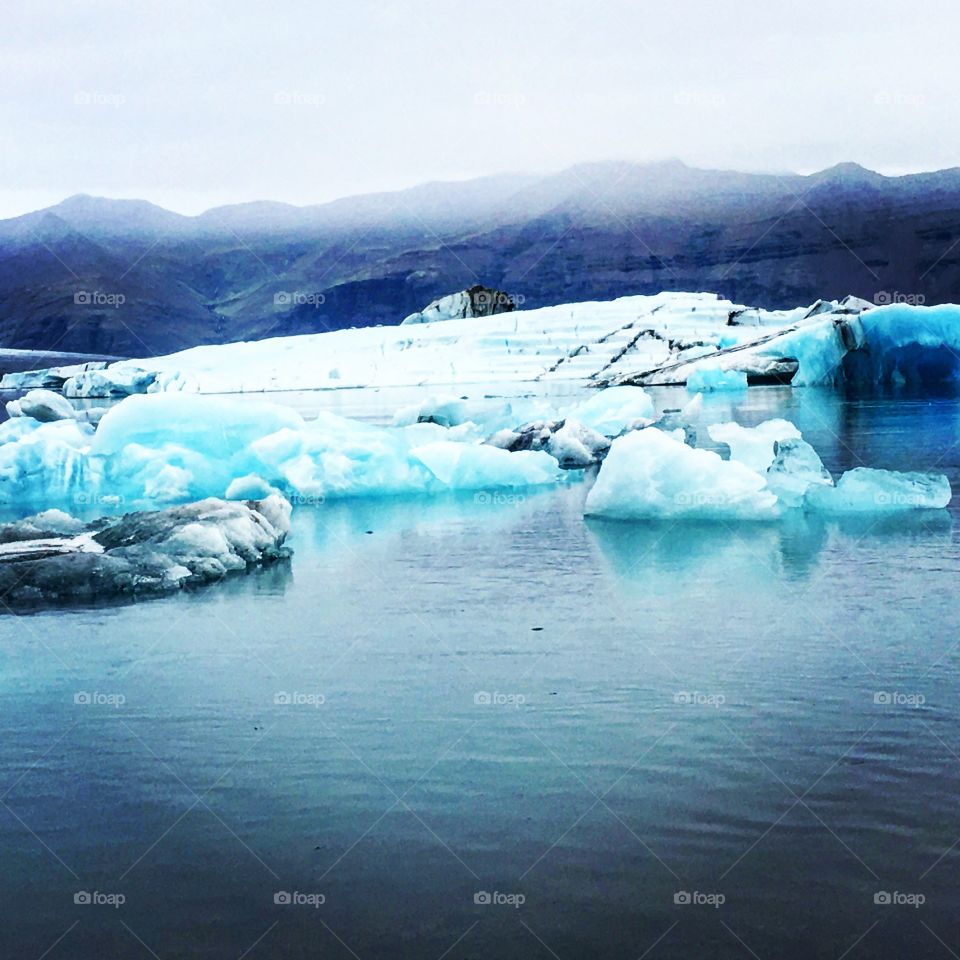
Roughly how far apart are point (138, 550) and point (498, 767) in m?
4.42

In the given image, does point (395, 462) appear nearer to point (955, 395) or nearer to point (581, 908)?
point (581, 908)

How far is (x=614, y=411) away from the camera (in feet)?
61.0

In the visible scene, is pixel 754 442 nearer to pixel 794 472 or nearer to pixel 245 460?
pixel 794 472

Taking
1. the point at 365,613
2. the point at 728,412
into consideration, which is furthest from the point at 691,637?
the point at 728,412

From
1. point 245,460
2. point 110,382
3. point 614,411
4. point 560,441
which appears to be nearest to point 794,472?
point 560,441

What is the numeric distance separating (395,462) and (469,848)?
30.6ft

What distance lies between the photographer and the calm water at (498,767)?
353 cm

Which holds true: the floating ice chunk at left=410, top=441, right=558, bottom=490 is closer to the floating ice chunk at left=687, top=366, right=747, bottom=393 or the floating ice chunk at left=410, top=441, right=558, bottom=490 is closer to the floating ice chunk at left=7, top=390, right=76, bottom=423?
the floating ice chunk at left=7, top=390, right=76, bottom=423

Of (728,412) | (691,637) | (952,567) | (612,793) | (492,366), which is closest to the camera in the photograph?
(612,793)

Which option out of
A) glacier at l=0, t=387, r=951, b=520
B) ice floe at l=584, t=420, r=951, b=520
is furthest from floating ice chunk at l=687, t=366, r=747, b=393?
ice floe at l=584, t=420, r=951, b=520

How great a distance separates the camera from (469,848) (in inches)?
155

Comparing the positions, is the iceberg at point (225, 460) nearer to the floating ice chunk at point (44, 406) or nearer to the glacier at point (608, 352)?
the floating ice chunk at point (44, 406)

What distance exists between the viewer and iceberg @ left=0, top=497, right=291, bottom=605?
313 inches

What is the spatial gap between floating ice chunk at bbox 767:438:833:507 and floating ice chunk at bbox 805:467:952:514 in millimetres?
194
